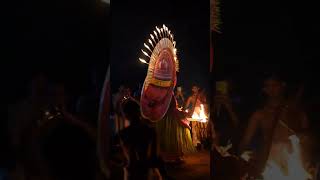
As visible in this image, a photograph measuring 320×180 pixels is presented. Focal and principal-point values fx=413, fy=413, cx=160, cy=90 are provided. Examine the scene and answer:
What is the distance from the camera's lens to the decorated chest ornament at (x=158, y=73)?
372cm

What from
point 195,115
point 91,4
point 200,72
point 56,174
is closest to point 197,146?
point 195,115

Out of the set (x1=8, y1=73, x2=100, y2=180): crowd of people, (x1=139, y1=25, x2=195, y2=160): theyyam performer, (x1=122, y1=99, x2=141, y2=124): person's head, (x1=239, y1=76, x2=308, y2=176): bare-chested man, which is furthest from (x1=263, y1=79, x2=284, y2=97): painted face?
(x1=8, y1=73, x2=100, y2=180): crowd of people

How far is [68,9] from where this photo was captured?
319 centimetres

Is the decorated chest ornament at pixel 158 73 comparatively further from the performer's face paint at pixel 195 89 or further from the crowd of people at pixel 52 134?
the crowd of people at pixel 52 134

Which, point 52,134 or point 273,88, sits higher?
point 273,88

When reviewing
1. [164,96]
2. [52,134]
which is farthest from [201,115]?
[52,134]

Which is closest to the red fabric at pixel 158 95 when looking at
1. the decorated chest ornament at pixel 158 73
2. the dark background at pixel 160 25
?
the decorated chest ornament at pixel 158 73

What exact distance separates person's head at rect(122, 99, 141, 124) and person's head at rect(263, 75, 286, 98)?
113 centimetres

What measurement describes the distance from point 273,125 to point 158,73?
1.11 metres

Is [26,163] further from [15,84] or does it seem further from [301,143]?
[301,143]

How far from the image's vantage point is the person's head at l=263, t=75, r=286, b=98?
3498 millimetres

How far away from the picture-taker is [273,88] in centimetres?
352

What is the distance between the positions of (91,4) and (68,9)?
0.19m

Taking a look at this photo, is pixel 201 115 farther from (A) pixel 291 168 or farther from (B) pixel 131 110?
(A) pixel 291 168
